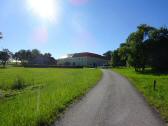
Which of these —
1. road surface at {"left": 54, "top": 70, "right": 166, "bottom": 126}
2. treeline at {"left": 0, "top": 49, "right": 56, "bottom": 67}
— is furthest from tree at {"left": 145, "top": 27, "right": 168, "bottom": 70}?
treeline at {"left": 0, "top": 49, "right": 56, "bottom": 67}

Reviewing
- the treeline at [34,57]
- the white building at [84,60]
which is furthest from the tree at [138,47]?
the treeline at [34,57]

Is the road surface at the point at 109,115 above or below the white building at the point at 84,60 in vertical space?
below

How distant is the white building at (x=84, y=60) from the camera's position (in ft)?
513

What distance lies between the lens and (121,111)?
40.0 feet

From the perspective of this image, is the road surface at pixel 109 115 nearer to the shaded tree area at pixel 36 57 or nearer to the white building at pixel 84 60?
the white building at pixel 84 60

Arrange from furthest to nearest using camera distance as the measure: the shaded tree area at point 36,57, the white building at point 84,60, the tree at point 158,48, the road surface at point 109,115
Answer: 1. the shaded tree area at point 36,57
2. the white building at point 84,60
3. the tree at point 158,48
4. the road surface at point 109,115

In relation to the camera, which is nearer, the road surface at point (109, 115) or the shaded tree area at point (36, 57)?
the road surface at point (109, 115)

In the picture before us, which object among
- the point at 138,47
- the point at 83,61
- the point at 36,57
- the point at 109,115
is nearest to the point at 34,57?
the point at 36,57

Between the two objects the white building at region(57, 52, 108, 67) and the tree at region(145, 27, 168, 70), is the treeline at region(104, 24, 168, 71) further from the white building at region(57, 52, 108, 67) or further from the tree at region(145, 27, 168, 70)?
the white building at region(57, 52, 108, 67)

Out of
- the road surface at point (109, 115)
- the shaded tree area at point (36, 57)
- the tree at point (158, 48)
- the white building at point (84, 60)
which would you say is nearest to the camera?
the road surface at point (109, 115)

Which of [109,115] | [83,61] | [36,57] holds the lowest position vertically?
[109,115]

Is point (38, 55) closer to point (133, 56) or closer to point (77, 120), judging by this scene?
point (133, 56)

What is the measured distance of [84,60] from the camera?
514 ft

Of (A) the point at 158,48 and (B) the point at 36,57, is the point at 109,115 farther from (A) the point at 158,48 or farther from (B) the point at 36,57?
(B) the point at 36,57
